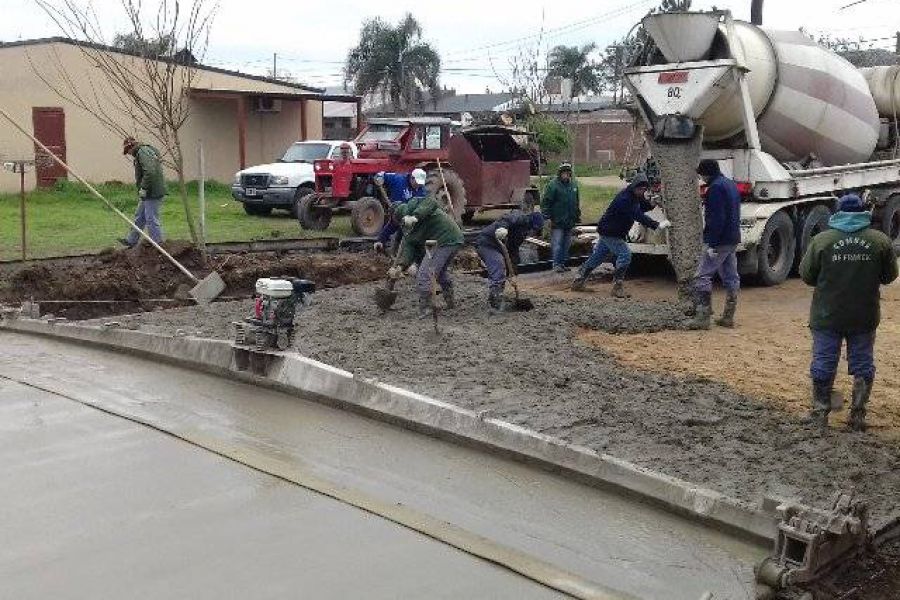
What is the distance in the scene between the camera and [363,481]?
5.58 meters

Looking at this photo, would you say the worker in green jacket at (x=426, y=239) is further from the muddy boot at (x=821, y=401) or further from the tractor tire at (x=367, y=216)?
the tractor tire at (x=367, y=216)

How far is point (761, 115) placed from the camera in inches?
488

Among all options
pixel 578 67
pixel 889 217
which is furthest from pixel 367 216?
pixel 578 67

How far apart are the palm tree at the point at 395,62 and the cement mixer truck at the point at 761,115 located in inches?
1585

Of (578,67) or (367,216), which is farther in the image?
(578,67)

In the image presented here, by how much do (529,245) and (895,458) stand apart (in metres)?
9.81

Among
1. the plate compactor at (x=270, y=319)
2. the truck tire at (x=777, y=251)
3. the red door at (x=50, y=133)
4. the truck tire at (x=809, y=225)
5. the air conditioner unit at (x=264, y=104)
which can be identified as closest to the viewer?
the plate compactor at (x=270, y=319)

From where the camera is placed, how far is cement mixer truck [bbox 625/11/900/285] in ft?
38.5

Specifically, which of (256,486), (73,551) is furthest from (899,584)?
(73,551)

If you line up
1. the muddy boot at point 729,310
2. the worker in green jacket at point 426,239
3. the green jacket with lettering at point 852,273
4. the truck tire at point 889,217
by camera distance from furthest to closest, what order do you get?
the truck tire at point 889,217, the muddy boot at point 729,310, the worker in green jacket at point 426,239, the green jacket with lettering at point 852,273

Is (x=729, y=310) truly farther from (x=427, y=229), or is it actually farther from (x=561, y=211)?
(x=561, y=211)

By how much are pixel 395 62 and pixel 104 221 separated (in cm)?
3440

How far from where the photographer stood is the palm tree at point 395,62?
171 ft

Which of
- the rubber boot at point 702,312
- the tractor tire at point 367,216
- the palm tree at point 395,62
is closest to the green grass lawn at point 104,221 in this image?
the tractor tire at point 367,216
